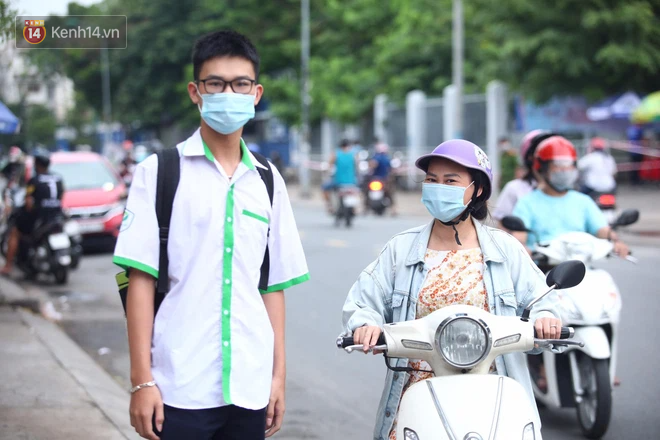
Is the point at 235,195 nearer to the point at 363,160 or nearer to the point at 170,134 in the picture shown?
the point at 363,160

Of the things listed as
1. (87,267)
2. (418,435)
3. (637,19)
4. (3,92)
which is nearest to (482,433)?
(418,435)

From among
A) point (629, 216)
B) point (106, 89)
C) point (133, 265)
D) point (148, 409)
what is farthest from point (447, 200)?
point (106, 89)

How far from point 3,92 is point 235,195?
62.7 feet

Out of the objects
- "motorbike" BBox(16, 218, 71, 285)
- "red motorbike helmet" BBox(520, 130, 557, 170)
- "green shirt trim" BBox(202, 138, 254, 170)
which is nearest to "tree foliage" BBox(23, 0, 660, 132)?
"motorbike" BBox(16, 218, 71, 285)

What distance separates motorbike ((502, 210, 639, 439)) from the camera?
543 cm

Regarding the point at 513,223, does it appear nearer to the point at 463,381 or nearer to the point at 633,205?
the point at 463,381

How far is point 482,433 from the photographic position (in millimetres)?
2838

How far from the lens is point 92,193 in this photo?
616 inches

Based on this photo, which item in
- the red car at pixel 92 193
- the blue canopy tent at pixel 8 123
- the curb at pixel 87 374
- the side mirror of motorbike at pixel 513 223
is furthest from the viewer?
the red car at pixel 92 193

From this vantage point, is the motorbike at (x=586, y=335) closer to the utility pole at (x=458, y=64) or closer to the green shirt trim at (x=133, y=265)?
the green shirt trim at (x=133, y=265)

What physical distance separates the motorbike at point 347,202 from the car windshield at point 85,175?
5093 millimetres

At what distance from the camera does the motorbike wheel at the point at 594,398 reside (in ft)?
17.8

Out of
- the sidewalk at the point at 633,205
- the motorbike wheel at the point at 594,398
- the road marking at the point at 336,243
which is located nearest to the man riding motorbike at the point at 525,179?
the motorbike wheel at the point at 594,398

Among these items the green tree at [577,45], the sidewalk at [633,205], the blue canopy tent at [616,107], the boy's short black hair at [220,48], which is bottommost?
the sidewalk at [633,205]
